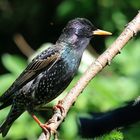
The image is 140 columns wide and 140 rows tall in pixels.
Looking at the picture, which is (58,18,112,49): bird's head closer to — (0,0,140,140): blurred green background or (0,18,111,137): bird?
(0,18,111,137): bird

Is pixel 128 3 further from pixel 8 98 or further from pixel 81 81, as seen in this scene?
pixel 81 81

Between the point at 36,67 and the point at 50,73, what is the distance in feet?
0.40

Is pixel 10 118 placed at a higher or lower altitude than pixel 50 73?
lower

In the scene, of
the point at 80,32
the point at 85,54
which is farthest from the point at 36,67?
the point at 85,54

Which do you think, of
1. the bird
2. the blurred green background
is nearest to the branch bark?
the blurred green background

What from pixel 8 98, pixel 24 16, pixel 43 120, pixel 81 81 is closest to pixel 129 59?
pixel 43 120

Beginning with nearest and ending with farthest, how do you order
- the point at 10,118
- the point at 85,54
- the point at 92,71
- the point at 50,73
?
1. the point at 92,71
2. the point at 50,73
3. the point at 10,118
4. the point at 85,54

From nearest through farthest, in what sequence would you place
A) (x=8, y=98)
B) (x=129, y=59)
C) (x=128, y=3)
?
(x=8, y=98) → (x=129, y=59) → (x=128, y=3)

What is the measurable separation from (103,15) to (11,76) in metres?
1.62

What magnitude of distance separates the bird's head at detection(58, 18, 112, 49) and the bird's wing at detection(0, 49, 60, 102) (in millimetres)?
137

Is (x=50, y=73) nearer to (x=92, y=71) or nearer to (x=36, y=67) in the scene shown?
(x=36, y=67)

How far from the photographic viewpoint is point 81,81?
2969mm

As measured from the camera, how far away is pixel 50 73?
3.84 m

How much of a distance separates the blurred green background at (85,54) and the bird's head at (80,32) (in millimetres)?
452
